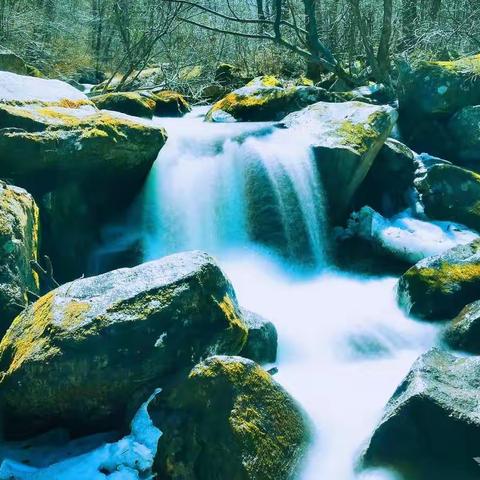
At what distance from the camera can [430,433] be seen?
3.18m

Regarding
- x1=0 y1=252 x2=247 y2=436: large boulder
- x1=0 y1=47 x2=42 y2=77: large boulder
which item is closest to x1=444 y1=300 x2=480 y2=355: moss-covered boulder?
x1=0 y1=252 x2=247 y2=436: large boulder

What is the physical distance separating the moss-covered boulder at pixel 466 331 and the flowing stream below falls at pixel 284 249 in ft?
0.83

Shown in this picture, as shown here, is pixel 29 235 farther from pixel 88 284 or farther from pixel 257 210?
pixel 257 210

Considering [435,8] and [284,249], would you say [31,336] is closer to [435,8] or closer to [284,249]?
[284,249]

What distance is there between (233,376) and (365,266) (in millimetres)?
4374

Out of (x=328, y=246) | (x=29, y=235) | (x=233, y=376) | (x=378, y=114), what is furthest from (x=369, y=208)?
(x=233, y=376)

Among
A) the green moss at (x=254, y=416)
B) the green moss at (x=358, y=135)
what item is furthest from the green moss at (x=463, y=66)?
the green moss at (x=254, y=416)

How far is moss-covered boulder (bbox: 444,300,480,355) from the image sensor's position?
467 centimetres

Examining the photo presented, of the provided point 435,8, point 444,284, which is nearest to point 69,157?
point 444,284

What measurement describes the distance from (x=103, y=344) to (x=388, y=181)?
20.6ft

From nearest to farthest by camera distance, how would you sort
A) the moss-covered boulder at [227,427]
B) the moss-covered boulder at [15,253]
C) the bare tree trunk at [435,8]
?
the moss-covered boulder at [227,427] < the moss-covered boulder at [15,253] < the bare tree trunk at [435,8]

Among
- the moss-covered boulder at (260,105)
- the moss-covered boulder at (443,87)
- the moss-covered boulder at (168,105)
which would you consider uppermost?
the moss-covered boulder at (443,87)

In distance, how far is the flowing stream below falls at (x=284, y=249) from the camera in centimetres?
481

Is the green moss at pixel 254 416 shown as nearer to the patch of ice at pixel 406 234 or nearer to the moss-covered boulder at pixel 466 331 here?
the moss-covered boulder at pixel 466 331
